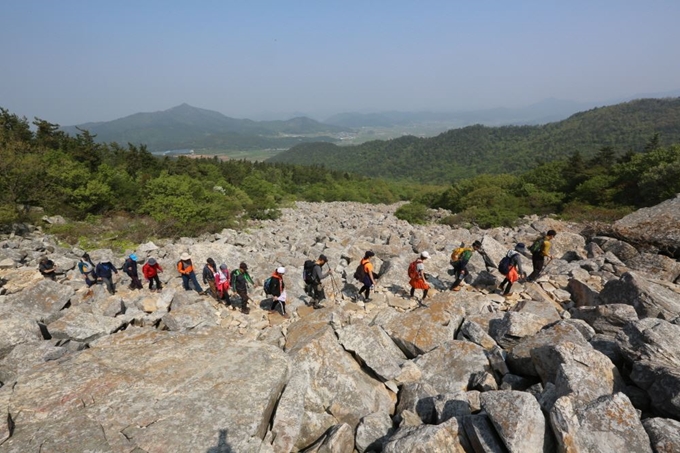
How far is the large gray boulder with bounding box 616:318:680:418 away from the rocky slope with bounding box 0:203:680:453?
0.02 m

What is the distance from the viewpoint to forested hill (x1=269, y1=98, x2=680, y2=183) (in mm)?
113562

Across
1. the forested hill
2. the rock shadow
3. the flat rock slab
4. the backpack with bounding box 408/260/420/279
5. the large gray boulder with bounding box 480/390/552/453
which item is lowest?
the forested hill

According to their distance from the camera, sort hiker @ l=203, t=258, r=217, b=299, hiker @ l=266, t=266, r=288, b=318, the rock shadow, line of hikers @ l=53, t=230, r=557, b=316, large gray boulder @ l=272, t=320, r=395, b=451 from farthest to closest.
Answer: hiker @ l=203, t=258, r=217, b=299 < line of hikers @ l=53, t=230, r=557, b=316 < hiker @ l=266, t=266, r=288, b=318 < large gray boulder @ l=272, t=320, r=395, b=451 < the rock shadow

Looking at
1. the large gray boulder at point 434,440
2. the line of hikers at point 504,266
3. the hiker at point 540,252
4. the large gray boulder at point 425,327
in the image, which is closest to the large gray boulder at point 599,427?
the large gray boulder at point 434,440

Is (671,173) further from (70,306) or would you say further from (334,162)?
A: (334,162)

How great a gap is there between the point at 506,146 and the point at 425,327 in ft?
534

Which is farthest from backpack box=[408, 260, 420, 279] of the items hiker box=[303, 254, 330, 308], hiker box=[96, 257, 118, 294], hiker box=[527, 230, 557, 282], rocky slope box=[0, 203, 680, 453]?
hiker box=[96, 257, 118, 294]

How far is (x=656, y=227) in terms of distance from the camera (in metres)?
11.7

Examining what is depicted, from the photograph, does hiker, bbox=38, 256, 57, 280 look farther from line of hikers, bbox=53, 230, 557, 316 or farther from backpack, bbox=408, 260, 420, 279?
backpack, bbox=408, 260, 420, 279

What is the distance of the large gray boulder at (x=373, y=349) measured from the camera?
6.02m

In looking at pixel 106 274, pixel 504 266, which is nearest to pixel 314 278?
pixel 504 266

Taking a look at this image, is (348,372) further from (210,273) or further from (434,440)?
(210,273)

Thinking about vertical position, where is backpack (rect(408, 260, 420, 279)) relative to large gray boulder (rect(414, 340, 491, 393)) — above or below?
above

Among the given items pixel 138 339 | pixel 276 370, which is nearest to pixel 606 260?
pixel 276 370
